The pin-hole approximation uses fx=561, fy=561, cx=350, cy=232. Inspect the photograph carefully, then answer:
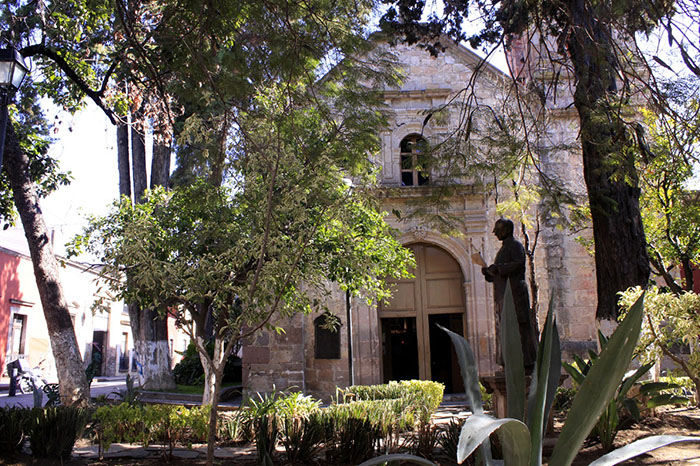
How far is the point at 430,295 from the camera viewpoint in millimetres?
14344

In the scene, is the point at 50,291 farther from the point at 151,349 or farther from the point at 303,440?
the point at 151,349

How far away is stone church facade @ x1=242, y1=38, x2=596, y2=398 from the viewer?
13.0 meters

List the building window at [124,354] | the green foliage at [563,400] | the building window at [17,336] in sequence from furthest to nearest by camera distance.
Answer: the building window at [124,354], the building window at [17,336], the green foliage at [563,400]

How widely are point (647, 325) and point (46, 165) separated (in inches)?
390

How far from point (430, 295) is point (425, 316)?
56cm

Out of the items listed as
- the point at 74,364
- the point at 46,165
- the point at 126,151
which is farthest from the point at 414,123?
the point at 74,364

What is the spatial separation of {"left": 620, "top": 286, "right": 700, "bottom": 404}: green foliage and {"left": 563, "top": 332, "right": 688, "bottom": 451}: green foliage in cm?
33

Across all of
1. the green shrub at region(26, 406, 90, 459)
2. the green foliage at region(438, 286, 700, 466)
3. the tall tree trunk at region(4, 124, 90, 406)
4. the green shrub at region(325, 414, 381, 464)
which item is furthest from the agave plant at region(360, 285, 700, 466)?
the tall tree trunk at region(4, 124, 90, 406)

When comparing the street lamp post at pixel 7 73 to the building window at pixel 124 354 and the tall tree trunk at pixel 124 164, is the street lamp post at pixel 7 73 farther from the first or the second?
the building window at pixel 124 354

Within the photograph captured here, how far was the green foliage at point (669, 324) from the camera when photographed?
5.94m

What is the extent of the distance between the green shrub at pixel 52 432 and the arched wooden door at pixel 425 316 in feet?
30.3

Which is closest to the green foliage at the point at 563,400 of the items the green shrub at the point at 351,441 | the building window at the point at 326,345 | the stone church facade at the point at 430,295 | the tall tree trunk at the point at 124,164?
the green shrub at the point at 351,441

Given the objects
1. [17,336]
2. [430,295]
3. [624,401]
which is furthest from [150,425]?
[17,336]

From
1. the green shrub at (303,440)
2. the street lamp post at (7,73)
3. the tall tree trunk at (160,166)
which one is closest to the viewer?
the green shrub at (303,440)
